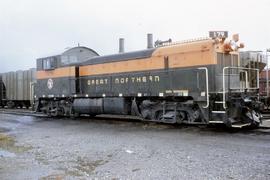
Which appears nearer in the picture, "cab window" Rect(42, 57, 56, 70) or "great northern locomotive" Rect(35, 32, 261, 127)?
"great northern locomotive" Rect(35, 32, 261, 127)

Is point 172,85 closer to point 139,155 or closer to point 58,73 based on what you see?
point 139,155

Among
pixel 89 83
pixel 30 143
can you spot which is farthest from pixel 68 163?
pixel 89 83

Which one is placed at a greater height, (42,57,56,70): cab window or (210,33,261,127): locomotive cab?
(42,57,56,70): cab window

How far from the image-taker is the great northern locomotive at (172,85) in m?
12.1

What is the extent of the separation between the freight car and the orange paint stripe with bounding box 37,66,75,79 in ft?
24.2

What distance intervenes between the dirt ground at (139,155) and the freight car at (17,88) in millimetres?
16827

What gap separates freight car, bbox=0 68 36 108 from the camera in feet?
94.5

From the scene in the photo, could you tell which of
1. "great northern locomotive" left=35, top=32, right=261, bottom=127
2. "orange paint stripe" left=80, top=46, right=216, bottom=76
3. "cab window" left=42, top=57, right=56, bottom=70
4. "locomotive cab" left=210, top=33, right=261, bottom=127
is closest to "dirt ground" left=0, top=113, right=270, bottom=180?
"locomotive cab" left=210, top=33, right=261, bottom=127

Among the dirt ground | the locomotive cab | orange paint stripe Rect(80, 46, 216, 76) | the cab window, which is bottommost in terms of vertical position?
the dirt ground

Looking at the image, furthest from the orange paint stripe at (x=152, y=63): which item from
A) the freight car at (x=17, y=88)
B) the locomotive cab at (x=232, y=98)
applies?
the freight car at (x=17, y=88)

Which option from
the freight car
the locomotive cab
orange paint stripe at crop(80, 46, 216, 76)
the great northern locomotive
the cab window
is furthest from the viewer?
the freight car

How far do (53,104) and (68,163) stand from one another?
12.7 meters

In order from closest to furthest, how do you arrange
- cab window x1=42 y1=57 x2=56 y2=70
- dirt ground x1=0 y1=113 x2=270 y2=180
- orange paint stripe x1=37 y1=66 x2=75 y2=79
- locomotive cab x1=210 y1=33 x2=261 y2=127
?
dirt ground x1=0 y1=113 x2=270 y2=180 → locomotive cab x1=210 y1=33 x2=261 y2=127 → orange paint stripe x1=37 y1=66 x2=75 y2=79 → cab window x1=42 y1=57 x2=56 y2=70

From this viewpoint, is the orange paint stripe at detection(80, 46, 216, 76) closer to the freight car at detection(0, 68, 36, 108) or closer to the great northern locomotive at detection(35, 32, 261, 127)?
the great northern locomotive at detection(35, 32, 261, 127)
